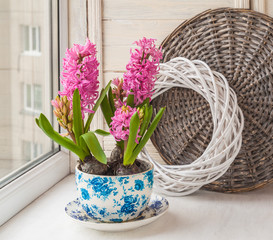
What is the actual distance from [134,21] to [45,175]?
54 cm

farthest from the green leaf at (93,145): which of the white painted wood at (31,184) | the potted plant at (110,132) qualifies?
the white painted wood at (31,184)

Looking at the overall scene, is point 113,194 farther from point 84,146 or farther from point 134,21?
point 134,21

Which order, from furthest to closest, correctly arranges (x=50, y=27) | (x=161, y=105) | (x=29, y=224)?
(x=50, y=27) < (x=161, y=105) < (x=29, y=224)

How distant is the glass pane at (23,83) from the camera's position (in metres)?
0.97

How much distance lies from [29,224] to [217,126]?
0.51m

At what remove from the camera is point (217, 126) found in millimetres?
1034

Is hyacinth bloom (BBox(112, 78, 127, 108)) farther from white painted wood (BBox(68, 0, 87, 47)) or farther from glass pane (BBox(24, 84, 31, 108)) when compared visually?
white painted wood (BBox(68, 0, 87, 47))

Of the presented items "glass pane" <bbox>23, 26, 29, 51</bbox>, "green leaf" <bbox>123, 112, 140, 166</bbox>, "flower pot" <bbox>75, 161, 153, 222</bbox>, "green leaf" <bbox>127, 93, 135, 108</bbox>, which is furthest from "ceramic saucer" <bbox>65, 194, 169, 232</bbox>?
"glass pane" <bbox>23, 26, 29, 51</bbox>

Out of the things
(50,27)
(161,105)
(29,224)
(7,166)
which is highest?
(50,27)

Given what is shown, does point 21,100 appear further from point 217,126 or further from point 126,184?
point 217,126

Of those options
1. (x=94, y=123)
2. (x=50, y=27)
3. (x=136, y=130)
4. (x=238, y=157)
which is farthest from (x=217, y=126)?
(x=50, y=27)

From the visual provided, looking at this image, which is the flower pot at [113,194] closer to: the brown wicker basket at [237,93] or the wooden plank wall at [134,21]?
the brown wicker basket at [237,93]

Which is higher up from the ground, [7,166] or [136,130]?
Result: [136,130]

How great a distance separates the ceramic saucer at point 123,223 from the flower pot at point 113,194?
1cm
